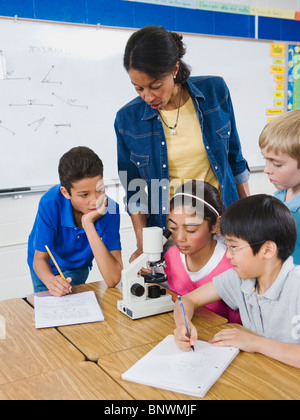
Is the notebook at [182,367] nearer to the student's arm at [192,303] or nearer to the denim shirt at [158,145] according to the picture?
the student's arm at [192,303]

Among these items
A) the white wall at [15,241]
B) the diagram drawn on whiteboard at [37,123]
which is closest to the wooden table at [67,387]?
the white wall at [15,241]

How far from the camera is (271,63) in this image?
4035 millimetres

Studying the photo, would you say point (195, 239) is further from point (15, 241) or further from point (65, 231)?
point (15, 241)

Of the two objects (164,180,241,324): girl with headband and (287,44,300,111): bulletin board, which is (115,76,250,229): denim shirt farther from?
(287,44,300,111): bulletin board

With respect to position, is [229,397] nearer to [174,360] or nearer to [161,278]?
[174,360]

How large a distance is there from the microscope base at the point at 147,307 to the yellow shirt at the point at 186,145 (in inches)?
25.2

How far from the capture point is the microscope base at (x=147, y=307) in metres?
1.50

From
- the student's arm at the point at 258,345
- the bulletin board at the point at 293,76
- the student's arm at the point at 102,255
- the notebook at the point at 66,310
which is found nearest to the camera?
the student's arm at the point at 258,345

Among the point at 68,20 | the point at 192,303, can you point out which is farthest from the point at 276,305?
the point at 68,20

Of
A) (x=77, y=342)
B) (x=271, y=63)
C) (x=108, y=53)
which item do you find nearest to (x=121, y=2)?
(x=108, y=53)

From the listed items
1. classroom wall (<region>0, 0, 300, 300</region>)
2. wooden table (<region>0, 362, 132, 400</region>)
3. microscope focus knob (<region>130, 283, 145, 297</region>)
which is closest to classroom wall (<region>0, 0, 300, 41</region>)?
classroom wall (<region>0, 0, 300, 300</region>)

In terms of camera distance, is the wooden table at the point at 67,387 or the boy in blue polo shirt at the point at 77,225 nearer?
the wooden table at the point at 67,387

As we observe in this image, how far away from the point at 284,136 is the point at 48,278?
1128 millimetres

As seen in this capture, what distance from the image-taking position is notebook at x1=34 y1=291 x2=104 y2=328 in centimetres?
148
